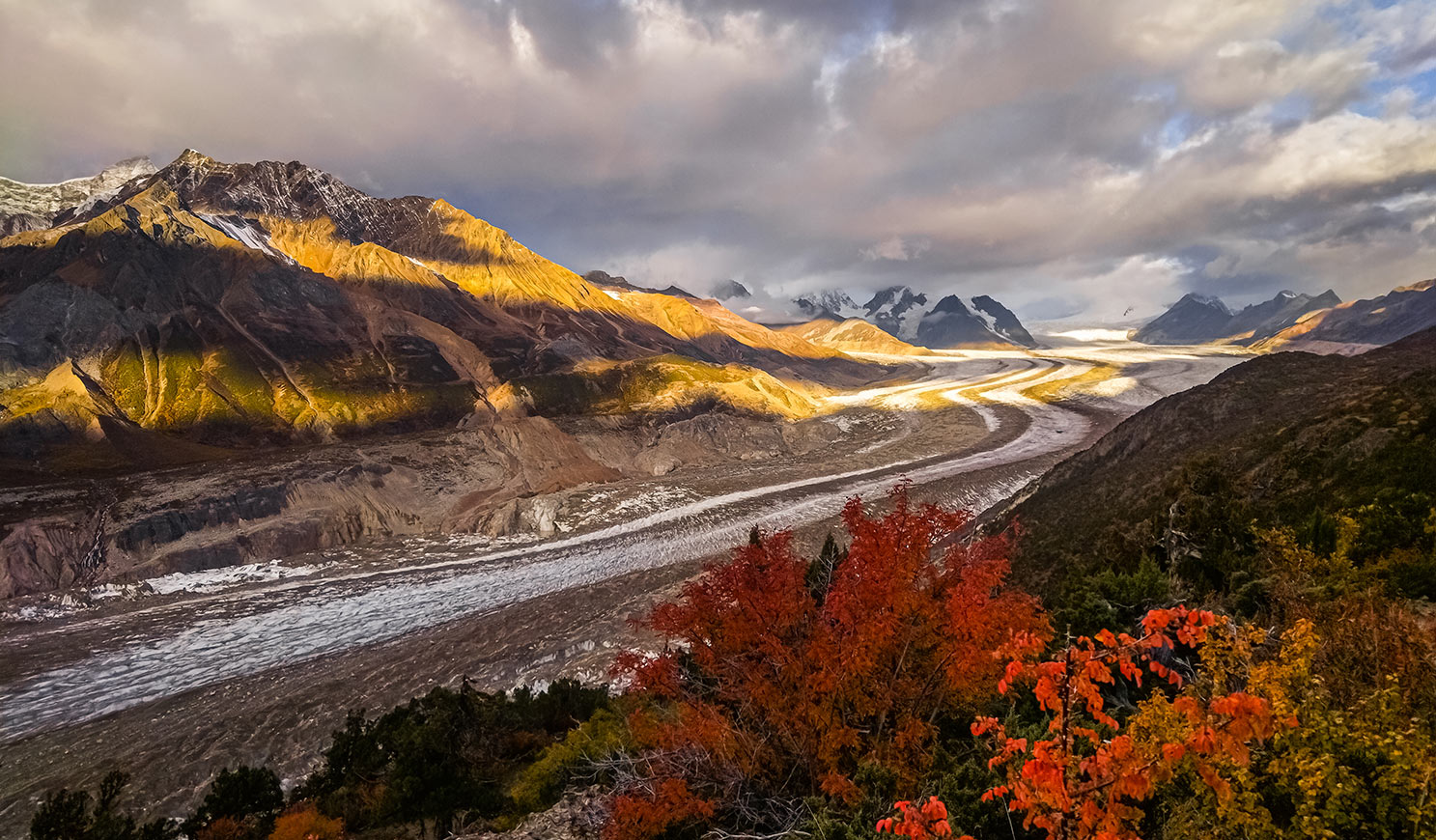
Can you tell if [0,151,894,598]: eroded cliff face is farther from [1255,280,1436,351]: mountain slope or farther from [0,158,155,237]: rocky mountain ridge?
[1255,280,1436,351]: mountain slope

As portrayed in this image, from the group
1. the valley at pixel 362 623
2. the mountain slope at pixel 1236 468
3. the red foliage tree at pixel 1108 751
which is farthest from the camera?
the valley at pixel 362 623

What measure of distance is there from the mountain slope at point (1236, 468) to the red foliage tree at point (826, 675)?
480 centimetres

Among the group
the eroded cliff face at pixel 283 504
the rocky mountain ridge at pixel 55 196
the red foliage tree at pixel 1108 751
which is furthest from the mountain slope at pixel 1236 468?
the rocky mountain ridge at pixel 55 196

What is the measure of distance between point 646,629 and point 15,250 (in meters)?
107

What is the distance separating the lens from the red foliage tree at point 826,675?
12852 millimetres

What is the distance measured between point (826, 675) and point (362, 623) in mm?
31597

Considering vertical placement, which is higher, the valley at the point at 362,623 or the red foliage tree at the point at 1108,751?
the red foliage tree at the point at 1108,751

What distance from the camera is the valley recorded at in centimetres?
2394

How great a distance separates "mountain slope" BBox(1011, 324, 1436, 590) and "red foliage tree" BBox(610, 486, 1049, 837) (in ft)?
15.7

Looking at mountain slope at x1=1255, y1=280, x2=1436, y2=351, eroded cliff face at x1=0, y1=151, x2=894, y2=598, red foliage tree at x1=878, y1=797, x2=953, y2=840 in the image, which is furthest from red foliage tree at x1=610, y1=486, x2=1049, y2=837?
mountain slope at x1=1255, y1=280, x2=1436, y2=351

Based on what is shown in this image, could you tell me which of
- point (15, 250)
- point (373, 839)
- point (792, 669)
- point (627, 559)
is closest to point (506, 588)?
point (627, 559)

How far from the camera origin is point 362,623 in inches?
1351

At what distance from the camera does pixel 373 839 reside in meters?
16.7

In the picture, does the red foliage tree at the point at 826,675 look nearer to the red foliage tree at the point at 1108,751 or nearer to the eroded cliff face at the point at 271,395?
the red foliage tree at the point at 1108,751
